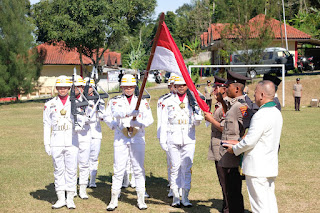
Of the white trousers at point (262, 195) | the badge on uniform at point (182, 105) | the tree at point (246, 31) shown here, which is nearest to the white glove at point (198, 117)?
the badge on uniform at point (182, 105)

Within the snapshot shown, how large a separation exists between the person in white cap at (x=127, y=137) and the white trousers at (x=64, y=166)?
865mm

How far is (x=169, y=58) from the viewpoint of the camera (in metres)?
7.23

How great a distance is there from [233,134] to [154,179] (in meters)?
4.70

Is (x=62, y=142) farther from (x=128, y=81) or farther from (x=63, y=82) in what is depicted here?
(x=128, y=81)

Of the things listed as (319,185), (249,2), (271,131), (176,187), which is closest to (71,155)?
(176,187)

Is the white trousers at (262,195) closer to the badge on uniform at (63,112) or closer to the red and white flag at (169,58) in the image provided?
the red and white flag at (169,58)

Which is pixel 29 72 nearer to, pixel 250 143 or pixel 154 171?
pixel 154 171

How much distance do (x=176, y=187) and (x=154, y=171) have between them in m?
3.33

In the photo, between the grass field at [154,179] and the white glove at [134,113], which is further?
the grass field at [154,179]

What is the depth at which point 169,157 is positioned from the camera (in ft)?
28.8

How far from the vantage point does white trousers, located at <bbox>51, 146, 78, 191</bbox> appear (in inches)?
335

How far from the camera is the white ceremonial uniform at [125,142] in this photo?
8297 mm

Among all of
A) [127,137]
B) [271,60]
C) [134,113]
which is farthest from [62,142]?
[271,60]

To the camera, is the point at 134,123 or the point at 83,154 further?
the point at 83,154
